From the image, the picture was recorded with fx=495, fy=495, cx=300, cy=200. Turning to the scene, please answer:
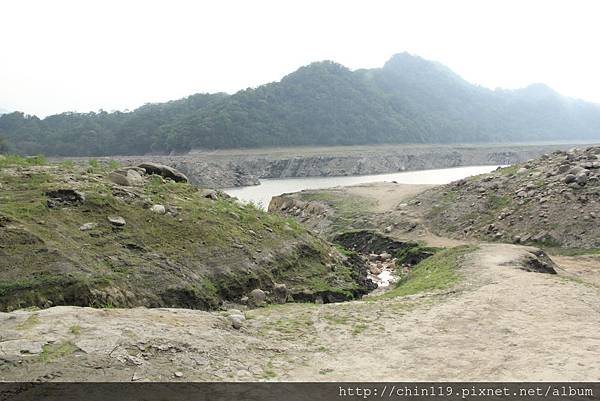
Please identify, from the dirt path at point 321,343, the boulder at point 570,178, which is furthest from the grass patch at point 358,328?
the boulder at point 570,178

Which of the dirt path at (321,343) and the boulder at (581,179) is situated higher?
the boulder at (581,179)

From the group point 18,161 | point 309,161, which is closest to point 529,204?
point 18,161

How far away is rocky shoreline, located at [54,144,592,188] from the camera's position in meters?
62.0

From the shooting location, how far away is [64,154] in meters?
83.3

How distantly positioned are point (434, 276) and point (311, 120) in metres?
92.8

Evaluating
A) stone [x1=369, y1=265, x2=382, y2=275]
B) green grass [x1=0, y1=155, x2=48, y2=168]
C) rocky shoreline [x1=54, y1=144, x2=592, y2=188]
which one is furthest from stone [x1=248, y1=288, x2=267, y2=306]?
rocky shoreline [x1=54, y1=144, x2=592, y2=188]

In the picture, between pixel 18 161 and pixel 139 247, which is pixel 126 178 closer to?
pixel 18 161

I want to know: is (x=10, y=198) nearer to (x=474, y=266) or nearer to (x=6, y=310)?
(x=6, y=310)

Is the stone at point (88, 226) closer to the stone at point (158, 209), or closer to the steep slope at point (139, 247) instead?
the steep slope at point (139, 247)

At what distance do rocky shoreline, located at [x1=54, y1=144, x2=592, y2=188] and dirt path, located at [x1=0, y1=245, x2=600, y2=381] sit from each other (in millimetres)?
51517

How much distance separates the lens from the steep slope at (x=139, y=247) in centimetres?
877

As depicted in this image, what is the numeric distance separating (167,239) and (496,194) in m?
15.9

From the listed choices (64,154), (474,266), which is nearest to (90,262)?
(474,266)

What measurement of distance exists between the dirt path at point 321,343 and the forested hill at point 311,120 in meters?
73.5
